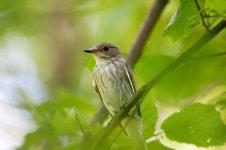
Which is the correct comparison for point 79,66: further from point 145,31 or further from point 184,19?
point 184,19

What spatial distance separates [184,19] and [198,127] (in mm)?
608

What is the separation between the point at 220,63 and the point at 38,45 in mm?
5112

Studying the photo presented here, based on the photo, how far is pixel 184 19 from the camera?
206 cm

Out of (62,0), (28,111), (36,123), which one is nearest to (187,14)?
(36,123)

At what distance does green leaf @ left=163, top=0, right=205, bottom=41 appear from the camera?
1.98 m

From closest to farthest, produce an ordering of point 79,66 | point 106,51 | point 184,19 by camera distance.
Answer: point 184,19 < point 106,51 < point 79,66

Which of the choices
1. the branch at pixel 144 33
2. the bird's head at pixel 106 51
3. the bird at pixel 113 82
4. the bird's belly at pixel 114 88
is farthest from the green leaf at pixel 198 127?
the bird's head at pixel 106 51

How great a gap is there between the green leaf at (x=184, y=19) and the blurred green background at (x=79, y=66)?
5.3 inches

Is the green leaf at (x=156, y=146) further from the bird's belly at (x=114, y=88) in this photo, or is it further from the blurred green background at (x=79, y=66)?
the bird's belly at (x=114, y=88)

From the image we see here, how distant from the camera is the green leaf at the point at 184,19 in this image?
1.98 metres

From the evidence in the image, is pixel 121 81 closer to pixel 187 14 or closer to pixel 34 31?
pixel 34 31

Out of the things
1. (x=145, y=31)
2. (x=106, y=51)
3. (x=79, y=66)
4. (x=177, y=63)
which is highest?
(x=79, y=66)

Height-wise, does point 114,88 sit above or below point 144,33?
above

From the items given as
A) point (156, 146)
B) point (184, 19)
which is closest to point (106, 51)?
point (156, 146)
